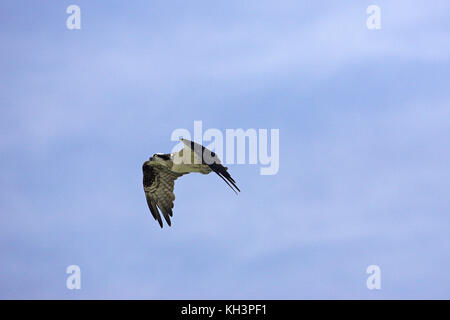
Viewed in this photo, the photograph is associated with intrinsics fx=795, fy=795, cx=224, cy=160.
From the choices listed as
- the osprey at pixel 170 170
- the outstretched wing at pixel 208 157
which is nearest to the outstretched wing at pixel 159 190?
the osprey at pixel 170 170

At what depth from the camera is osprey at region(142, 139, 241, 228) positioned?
23.9 m

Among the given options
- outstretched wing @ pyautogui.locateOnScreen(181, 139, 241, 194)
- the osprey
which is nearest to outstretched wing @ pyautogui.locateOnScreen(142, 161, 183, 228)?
the osprey

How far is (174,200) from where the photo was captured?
2730 centimetres

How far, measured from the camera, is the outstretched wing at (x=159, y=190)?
88.9 ft

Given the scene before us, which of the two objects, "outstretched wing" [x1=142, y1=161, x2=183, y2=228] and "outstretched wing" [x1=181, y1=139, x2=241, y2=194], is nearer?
"outstretched wing" [x1=181, y1=139, x2=241, y2=194]

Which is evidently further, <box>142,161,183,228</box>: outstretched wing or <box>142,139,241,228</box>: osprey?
<box>142,161,183,228</box>: outstretched wing

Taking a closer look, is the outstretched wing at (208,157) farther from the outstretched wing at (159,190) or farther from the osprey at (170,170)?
the outstretched wing at (159,190)

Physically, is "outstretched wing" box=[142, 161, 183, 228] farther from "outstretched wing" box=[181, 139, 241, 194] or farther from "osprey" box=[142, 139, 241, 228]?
"outstretched wing" box=[181, 139, 241, 194]

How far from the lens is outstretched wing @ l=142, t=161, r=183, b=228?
27.1 meters
